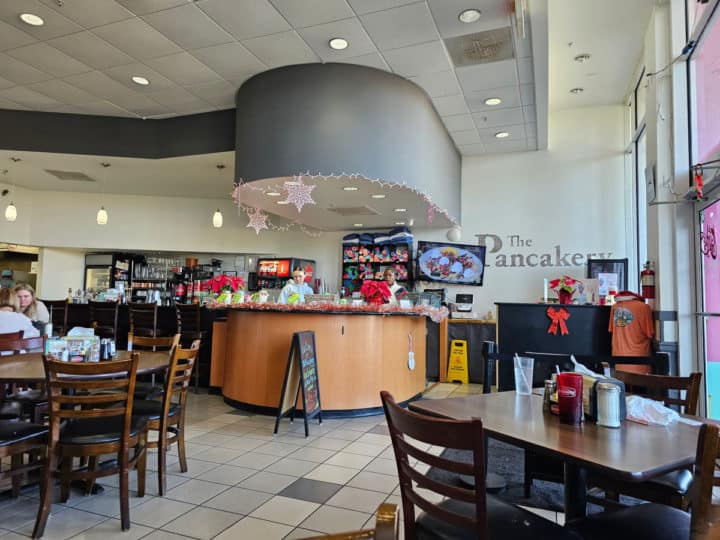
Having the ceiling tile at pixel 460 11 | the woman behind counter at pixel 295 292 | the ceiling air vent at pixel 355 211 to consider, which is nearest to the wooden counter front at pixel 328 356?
→ the woman behind counter at pixel 295 292

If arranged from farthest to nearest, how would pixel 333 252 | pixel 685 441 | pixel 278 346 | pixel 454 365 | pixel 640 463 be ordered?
pixel 333 252
pixel 454 365
pixel 278 346
pixel 685 441
pixel 640 463

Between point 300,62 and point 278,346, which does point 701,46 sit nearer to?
point 300,62

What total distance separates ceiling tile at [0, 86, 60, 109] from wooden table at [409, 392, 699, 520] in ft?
22.2

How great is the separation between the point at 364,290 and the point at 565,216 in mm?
4431

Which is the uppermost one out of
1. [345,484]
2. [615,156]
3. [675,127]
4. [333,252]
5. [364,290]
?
[615,156]

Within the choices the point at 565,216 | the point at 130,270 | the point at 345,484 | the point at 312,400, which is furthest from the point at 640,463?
the point at 130,270

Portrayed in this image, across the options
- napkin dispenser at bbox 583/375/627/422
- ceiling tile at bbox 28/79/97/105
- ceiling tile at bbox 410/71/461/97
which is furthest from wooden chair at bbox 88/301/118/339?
napkin dispenser at bbox 583/375/627/422

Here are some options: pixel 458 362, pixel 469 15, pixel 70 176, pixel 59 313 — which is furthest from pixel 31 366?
pixel 70 176

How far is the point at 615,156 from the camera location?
773cm

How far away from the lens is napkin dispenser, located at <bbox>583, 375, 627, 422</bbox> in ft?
6.21

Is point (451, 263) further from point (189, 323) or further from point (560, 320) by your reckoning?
point (189, 323)

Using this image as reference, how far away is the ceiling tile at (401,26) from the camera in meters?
4.29

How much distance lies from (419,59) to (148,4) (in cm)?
A: 272

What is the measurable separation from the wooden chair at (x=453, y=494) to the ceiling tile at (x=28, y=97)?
6862 millimetres
